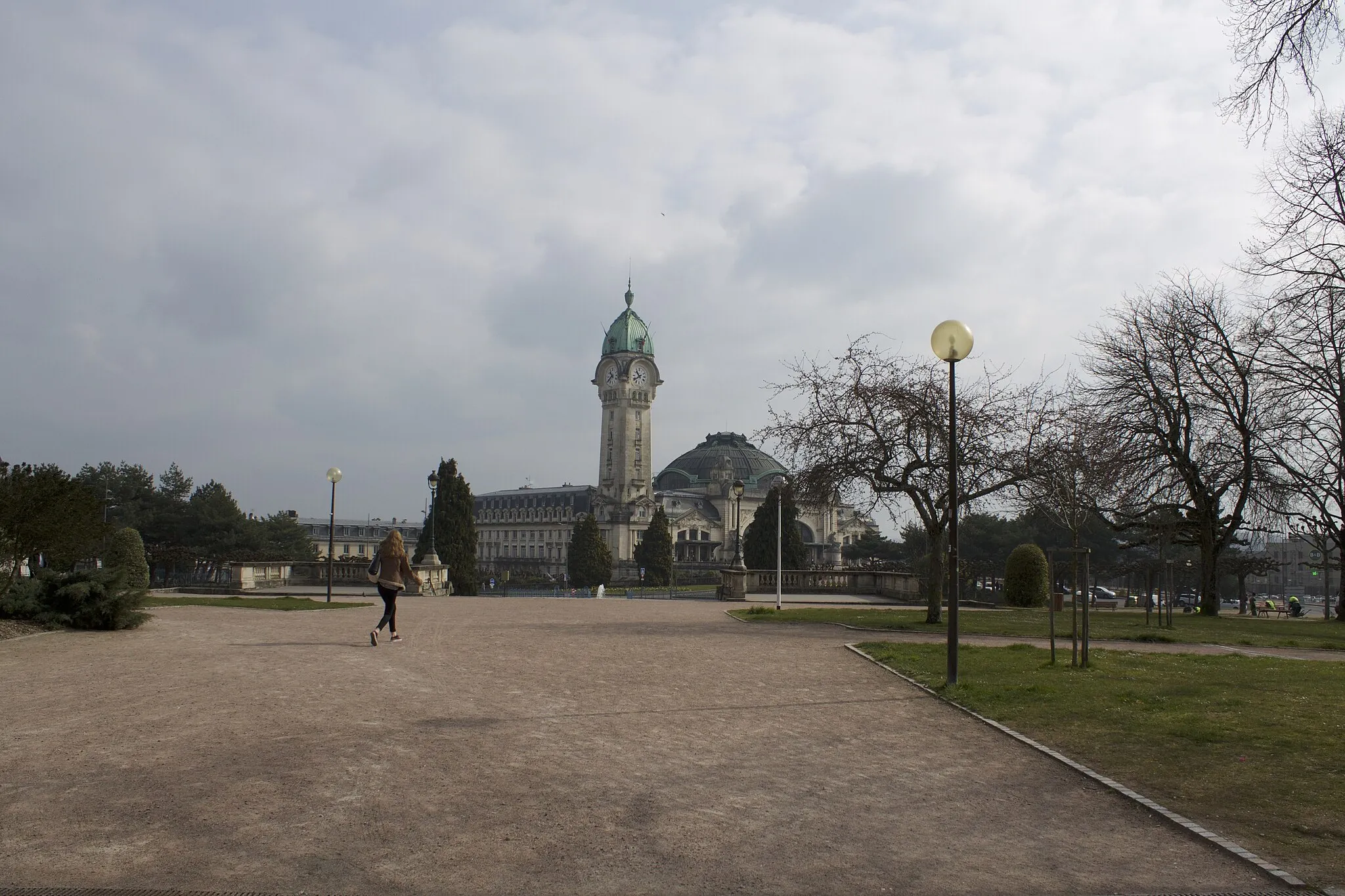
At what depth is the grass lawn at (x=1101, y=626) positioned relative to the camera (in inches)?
846

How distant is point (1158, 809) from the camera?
677cm

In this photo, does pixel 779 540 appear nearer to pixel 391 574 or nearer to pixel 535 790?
pixel 391 574

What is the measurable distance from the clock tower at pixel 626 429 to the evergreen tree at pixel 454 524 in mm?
78204

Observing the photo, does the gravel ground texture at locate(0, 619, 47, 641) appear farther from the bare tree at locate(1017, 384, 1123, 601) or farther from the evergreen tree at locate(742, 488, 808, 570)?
the evergreen tree at locate(742, 488, 808, 570)

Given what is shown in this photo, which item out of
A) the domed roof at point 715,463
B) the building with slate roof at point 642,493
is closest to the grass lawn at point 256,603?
the building with slate roof at point 642,493

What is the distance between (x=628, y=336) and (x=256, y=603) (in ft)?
426

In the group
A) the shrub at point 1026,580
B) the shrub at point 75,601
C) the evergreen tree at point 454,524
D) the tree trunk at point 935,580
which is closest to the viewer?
the shrub at point 75,601

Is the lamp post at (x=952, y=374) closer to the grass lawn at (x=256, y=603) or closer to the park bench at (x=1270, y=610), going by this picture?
the grass lawn at (x=256, y=603)

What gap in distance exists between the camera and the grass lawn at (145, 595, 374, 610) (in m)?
25.9

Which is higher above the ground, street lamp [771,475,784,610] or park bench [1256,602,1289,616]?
street lamp [771,475,784,610]

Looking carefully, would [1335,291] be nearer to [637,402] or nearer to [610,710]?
[610,710]

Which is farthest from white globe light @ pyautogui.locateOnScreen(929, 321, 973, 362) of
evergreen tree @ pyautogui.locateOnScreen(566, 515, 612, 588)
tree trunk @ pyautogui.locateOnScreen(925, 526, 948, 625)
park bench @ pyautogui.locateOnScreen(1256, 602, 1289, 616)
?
evergreen tree @ pyautogui.locateOnScreen(566, 515, 612, 588)

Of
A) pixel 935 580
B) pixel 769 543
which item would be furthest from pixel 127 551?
pixel 769 543

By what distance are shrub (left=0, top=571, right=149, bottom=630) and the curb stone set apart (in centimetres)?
1459
